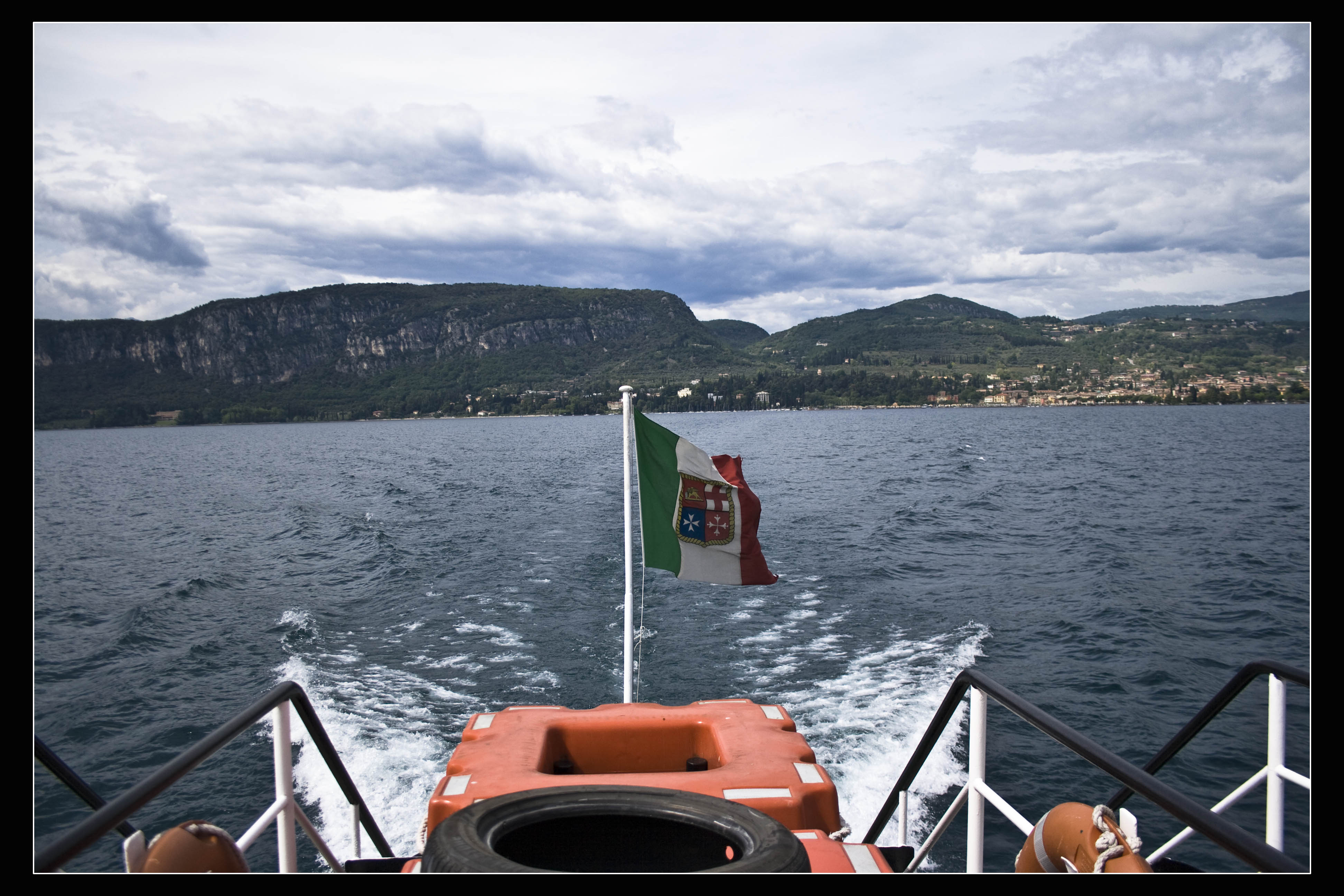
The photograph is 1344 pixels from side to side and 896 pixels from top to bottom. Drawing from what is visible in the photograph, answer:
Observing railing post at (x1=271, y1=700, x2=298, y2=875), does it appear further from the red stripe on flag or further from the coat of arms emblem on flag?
the red stripe on flag

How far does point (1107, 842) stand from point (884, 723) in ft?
27.3

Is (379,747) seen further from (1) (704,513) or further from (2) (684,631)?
(2) (684,631)

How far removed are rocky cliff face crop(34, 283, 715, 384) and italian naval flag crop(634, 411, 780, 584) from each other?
10656 centimetres

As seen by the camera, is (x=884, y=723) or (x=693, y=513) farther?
(x=884, y=723)

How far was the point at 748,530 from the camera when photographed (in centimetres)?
717

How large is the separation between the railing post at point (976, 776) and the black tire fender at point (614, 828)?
123cm

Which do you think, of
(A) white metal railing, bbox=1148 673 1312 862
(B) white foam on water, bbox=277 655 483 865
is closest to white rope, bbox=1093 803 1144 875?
(A) white metal railing, bbox=1148 673 1312 862

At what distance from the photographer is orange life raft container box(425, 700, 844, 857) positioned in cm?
390

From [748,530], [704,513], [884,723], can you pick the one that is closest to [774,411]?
[884,723]
